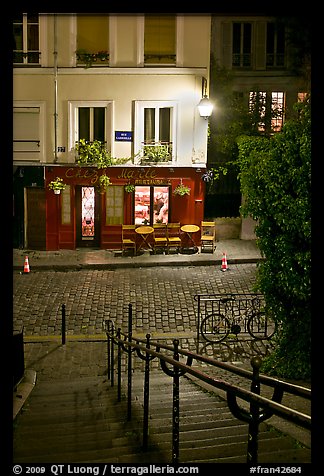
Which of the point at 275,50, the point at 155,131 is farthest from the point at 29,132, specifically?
the point at 275,50

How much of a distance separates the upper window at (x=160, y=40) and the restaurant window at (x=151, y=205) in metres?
4.39

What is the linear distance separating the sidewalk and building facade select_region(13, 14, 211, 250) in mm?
951

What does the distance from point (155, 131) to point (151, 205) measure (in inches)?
104

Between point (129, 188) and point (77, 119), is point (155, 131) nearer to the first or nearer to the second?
point (129, 188)

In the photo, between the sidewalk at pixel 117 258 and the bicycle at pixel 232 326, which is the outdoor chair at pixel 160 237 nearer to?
the sidewalk at pixel 117 258

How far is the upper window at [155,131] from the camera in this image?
790 inches

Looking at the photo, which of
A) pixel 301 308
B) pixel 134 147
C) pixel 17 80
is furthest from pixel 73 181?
pixel 301 308

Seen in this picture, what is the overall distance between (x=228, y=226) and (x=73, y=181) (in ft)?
19.5

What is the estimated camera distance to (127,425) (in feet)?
20.6

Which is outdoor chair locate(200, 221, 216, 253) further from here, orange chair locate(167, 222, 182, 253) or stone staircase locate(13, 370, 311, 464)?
stone staircase locate(13, 370, 311, 464)

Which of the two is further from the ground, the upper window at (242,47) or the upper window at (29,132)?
the upper window at (242,47)

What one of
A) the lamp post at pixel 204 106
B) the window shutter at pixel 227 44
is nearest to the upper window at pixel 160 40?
the lamp post at pixel 204 106

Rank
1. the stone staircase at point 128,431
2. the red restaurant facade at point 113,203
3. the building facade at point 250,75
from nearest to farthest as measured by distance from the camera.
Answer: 1. the stone staircase at point 128,431
2. the red restaurant facade at point 113,203
3. the building facade at point 250,75

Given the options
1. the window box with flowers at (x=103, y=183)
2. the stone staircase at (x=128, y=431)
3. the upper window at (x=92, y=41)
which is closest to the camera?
the stone staircase at (x=128, y=431)
